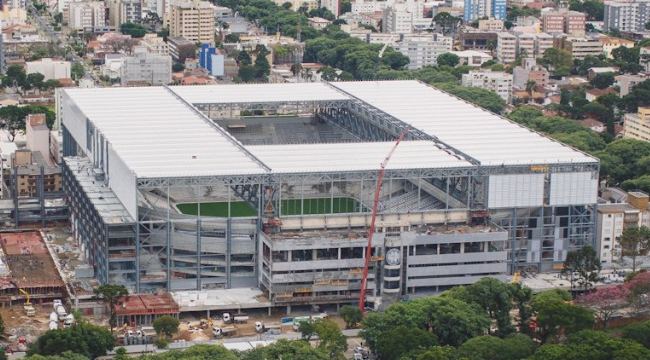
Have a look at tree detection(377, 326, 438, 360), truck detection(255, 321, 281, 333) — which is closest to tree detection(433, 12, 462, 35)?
truck detection(255, 321, 281, 333)

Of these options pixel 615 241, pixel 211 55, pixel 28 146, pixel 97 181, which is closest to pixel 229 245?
pixel 97 181

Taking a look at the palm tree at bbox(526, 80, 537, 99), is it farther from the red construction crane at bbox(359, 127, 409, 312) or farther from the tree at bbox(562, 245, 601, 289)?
the tree at bbox(562, 245, 601, 289)

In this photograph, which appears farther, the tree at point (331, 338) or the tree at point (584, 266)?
the tree at point (584, 266)

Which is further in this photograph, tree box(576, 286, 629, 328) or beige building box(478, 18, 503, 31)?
beige building box(478, 18, 503, 31)

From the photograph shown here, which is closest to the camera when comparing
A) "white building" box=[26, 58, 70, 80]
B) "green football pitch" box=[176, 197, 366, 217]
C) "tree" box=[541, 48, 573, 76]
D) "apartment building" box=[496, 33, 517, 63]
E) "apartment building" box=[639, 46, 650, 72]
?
"green football pitch" box=[176, 197, 366, 217]

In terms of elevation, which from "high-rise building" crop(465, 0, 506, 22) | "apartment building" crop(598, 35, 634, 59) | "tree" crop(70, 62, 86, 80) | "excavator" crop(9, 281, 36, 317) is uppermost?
"high-rise building" crop(465, 0, 506, 22)

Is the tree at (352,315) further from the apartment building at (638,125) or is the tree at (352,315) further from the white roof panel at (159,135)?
the apartment building at (638,125)

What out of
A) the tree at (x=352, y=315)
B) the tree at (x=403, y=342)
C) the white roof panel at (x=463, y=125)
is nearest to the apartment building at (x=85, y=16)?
the white roof panel at (x=463, y=125)
